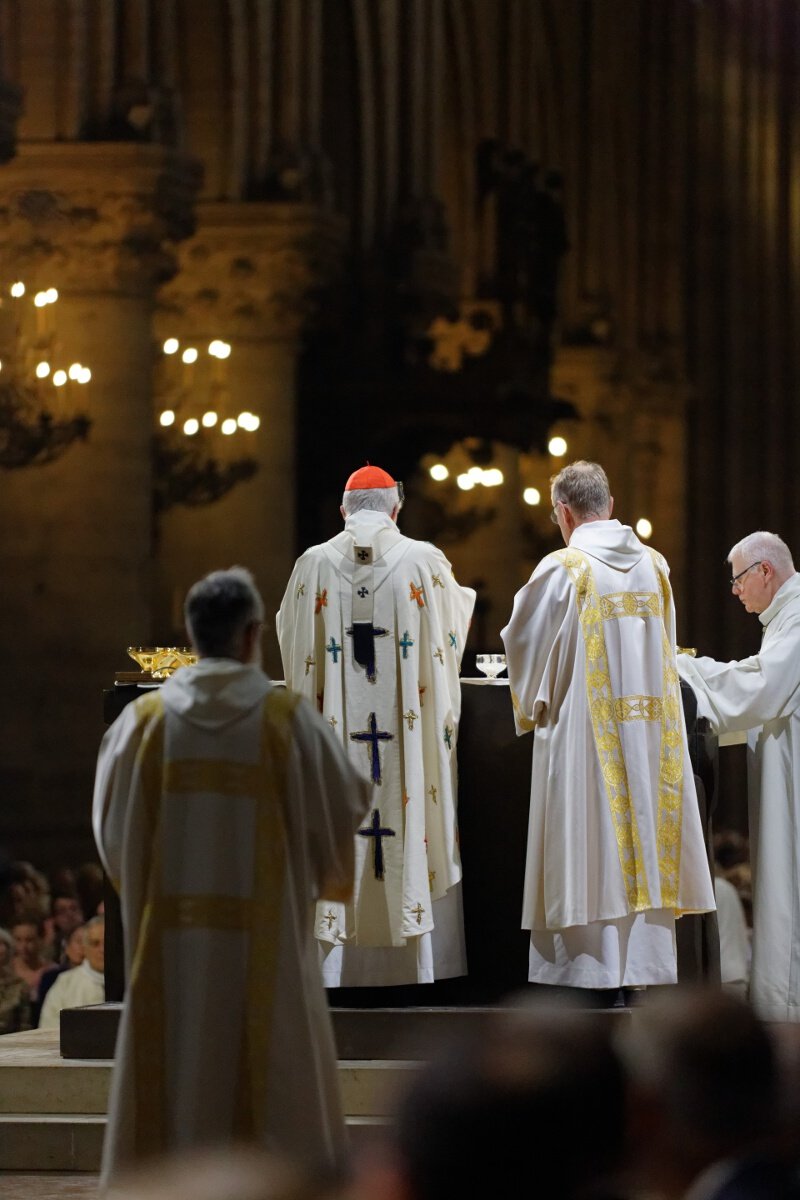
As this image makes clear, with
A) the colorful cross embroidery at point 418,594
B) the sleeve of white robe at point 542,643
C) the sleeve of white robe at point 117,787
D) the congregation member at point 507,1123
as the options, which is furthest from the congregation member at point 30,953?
the congregation member at point 507,1123

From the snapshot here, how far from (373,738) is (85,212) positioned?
21.0ft

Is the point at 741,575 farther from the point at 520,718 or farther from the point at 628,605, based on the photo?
the point at 520,718

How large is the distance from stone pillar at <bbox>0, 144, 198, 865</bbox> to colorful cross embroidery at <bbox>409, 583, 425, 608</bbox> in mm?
5765

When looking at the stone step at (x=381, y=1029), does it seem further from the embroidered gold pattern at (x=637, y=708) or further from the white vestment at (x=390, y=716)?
the embroidered gold pattern at (x=637, y=708)

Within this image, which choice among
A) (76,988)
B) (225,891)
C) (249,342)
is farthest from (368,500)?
(249,342)

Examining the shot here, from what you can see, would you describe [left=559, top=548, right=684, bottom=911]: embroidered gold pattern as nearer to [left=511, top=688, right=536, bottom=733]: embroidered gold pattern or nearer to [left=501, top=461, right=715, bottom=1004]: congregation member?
[left=501, top=461, right=715, bottom=1004]: congregation member

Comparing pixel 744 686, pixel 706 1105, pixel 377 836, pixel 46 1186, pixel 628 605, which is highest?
pixel 628 605

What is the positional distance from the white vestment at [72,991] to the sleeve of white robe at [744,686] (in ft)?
11.5

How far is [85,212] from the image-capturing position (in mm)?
12375

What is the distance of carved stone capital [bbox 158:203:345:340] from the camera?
1374cm

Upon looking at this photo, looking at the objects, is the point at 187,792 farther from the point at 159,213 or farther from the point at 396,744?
the point at 159,213

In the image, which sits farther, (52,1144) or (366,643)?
(366,643)

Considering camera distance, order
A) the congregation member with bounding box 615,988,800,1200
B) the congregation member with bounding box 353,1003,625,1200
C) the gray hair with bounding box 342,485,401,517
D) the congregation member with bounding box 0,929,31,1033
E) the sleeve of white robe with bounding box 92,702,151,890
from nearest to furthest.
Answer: the congregation member with bounding box 353,1003,625,1200
the congregation member with bounding box 615,988,800,1200
the sleeve of white robe with bounding box 92,702,151,890
the gray hair with bounding box 342,485,401,517
the congregation member with bounding box 0,929,31,1033

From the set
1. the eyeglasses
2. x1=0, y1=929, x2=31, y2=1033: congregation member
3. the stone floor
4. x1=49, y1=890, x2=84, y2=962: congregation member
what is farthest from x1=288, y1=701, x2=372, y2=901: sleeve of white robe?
x1=49, y1=890, x2=84, y2=962: congregation member
